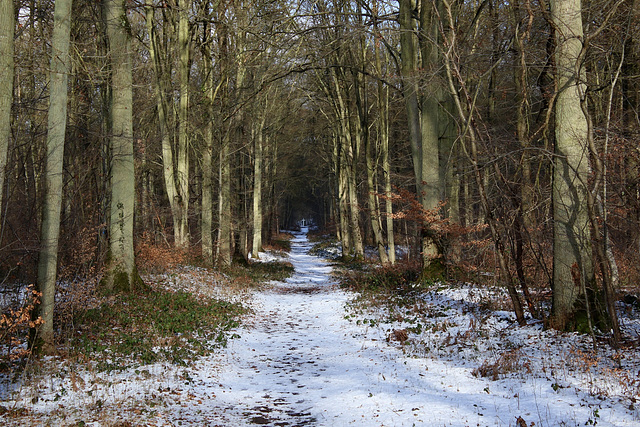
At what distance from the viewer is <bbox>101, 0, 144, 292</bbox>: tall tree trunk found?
408 inches

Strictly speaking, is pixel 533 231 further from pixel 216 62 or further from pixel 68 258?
pixel 216 62

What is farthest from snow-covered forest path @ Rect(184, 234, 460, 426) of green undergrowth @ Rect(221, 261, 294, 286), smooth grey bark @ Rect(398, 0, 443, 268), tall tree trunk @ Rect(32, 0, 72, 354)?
green undergrowth @ Rect(221, 261, 294, 286)

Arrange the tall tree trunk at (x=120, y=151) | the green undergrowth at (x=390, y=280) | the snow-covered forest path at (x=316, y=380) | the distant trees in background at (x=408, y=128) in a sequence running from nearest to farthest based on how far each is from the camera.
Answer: the snow-covered forest path at (x=316, y=380)
the distant trees in background at (x=408, y=128)
the tall tree trunk at (x=120, y=151)
the green undergrowth at (x=390, y=280)

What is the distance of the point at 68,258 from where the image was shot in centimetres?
989

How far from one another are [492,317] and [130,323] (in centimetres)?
683

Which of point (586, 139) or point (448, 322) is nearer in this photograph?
point (586, 139)

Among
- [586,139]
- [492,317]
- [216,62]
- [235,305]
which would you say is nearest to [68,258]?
[235,305]

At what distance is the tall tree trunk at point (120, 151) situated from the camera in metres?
10.4

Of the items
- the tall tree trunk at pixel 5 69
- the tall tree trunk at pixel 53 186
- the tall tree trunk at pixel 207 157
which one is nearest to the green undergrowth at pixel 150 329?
the tall tree trunk at pixel 53 186

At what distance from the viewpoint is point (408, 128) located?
15781 millimetres

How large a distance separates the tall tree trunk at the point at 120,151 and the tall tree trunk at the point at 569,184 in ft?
28.5

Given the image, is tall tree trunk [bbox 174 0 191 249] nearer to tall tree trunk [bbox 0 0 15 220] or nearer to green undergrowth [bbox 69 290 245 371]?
green undergrowth [bbox 69 290 245 371]

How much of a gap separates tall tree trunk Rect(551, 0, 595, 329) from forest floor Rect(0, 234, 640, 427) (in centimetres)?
70

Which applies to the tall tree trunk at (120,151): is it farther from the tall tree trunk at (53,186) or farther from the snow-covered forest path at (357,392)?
the tall tree trunk at (53,186)
